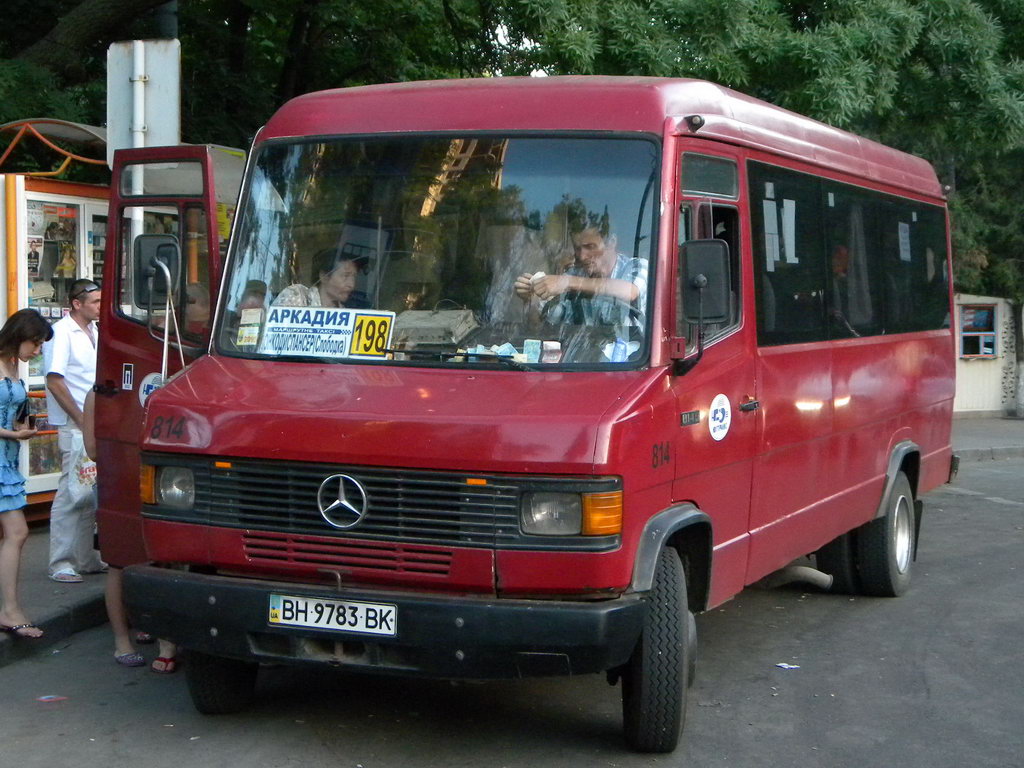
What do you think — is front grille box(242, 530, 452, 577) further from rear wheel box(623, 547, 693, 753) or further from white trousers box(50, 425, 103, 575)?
white trousers box(50, 425, 103, 575)

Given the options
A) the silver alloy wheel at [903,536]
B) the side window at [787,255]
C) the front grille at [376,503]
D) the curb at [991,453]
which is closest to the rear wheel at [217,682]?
the front grille at [376,503]

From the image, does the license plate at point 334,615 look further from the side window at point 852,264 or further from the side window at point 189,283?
the side window at point 852,264

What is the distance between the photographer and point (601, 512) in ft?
16.7

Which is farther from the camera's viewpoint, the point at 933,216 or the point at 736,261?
the point at 933,216

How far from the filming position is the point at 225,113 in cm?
1463

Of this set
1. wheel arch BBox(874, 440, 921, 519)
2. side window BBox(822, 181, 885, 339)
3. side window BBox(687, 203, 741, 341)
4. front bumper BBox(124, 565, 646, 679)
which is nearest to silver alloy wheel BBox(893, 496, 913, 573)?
wheel arch BBox(874, 440, 921, 519)

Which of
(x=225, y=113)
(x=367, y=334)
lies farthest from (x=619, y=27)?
(x=367, y=334)

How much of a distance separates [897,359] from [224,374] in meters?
4.82

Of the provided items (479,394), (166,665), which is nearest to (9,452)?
(166,665)

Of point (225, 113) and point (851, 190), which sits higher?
point (225, 113)

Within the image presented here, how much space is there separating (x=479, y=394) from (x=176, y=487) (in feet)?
4.12

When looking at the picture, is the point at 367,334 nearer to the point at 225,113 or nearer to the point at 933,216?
the point at 933,216

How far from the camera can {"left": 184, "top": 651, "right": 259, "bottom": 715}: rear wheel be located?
235 inches

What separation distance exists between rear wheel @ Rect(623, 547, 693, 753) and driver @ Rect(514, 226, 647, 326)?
0.95 m
